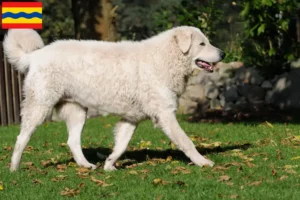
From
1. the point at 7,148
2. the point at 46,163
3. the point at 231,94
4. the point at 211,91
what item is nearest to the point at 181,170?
the point at 46,163

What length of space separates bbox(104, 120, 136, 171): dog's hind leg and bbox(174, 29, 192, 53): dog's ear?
3.54ft

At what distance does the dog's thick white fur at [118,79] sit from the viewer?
7.83 m

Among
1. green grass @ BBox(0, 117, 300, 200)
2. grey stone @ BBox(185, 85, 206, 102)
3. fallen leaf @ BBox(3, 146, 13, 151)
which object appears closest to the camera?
green grass @ BBox(0, 117, 300, 200)

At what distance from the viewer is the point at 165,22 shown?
1800 cm

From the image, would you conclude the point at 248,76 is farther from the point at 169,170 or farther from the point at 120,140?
the point at 169,170

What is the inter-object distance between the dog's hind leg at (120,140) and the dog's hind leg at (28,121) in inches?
33.2

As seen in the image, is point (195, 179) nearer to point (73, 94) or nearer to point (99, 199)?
point (99, 199)

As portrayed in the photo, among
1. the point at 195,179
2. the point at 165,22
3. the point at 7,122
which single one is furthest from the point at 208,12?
the point at 195,179

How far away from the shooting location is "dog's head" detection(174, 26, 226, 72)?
802 cm

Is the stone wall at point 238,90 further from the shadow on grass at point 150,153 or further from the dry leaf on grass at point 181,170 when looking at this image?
the dry leaf on grass at point 181,170

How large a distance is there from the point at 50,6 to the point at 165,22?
1723cm

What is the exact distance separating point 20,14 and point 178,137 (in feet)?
35.4

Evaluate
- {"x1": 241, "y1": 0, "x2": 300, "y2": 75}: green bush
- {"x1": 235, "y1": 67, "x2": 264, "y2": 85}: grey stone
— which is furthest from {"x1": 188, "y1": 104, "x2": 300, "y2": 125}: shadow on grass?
{"x1": 241, "y1": 0, "x2": 300, "y2": 75}: green bush

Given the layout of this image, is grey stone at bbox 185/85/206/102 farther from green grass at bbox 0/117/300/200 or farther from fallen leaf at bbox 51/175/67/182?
fallen leaf at bbox 51/175/67/182
